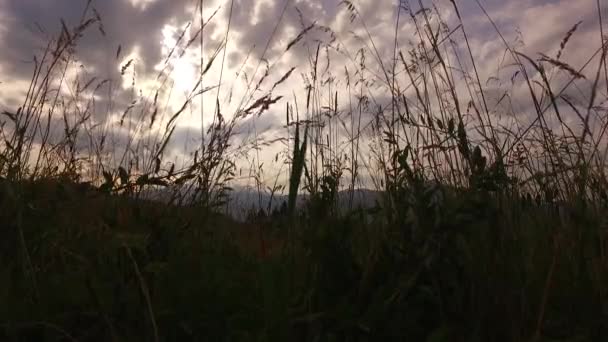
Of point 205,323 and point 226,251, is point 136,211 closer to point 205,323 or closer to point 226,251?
point 226,251

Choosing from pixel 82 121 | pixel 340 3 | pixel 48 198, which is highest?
pixel 340 3

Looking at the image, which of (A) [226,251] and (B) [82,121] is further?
(B) [82,121]

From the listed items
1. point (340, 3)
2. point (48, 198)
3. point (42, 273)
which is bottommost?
point (42, 273)

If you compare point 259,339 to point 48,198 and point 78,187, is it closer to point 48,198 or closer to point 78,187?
point 78,187

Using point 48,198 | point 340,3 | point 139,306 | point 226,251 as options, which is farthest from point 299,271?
point 340,3

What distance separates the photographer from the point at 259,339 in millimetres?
976

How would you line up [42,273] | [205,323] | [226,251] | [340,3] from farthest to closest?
[340,3] < [226,251] < [42,273] < [205,323]

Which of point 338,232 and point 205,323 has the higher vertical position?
point 338,232

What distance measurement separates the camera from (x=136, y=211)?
1.47 meters

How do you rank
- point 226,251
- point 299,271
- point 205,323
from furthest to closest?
point 226,251, point 299,271, point 205,323

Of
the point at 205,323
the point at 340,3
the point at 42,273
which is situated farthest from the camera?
the point at 340,3

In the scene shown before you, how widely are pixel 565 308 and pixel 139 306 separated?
0.88 meters

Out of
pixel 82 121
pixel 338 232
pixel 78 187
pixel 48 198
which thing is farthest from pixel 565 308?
pixel 82 121

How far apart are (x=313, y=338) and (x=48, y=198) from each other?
1.06 meters
